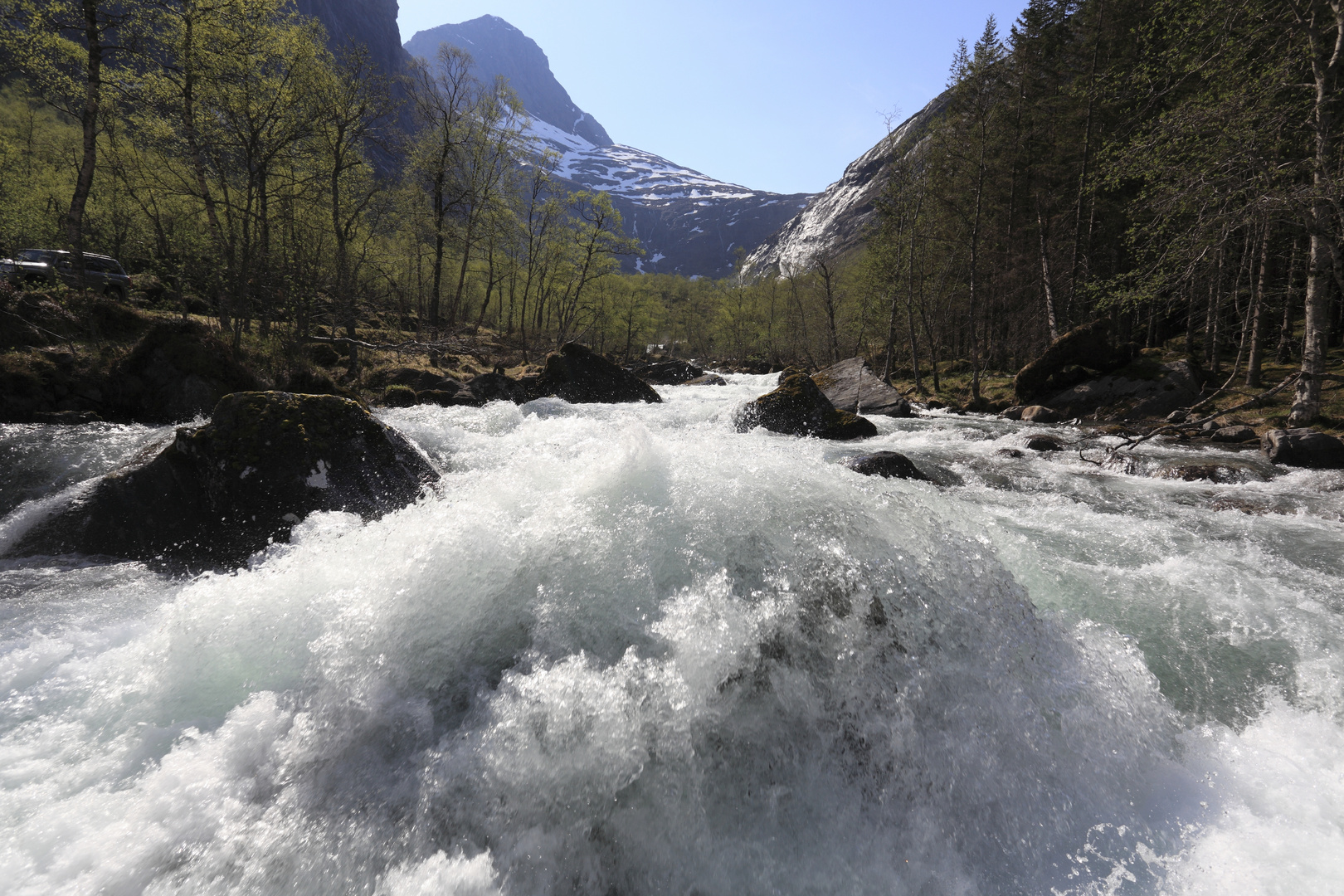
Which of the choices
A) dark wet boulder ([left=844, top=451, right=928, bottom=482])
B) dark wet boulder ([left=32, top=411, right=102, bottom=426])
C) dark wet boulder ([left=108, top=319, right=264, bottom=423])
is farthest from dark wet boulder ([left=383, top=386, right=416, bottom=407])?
dark wet boulder ([left=844, top=451, right=928, bottom=482])

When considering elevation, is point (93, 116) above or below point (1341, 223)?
above

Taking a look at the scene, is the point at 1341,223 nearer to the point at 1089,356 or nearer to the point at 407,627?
the point at 1089,356

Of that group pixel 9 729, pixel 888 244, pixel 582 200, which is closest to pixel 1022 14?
pixel 888 244

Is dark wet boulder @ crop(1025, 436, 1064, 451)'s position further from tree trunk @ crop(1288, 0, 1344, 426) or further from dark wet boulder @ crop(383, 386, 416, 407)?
dark wet boulder @ crop(383, 386, 416, 407)

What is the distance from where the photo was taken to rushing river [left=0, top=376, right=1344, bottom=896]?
1.92 metres

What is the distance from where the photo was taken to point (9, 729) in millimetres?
2096

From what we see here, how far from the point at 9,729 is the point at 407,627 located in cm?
151

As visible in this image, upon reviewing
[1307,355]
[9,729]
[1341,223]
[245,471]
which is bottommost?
[9,729]

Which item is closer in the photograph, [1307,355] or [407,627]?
[407,627]

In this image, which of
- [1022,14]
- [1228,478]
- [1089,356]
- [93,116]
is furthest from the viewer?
[1022,14]

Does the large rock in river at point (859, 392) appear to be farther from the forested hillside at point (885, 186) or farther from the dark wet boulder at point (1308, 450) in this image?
the dark wet boulder at point (1308, 450)

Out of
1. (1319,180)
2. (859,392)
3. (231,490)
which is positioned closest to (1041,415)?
(859,392)

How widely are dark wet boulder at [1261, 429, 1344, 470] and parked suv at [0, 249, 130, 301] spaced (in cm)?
2189

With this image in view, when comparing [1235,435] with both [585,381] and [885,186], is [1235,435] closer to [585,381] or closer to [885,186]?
[585,381]
